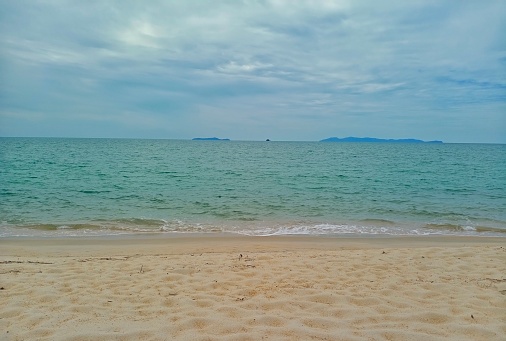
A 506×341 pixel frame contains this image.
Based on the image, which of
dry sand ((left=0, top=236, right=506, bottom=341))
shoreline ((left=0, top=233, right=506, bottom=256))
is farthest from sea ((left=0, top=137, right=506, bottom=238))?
dry sand ((left=0, top=236, right=506, bottom=341))

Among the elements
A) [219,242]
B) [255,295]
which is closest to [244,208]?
[219,242]

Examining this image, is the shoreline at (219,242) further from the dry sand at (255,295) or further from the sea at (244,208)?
the dry sand at (255,295)

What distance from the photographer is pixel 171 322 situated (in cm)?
444

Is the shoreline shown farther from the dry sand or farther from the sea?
the dry sand

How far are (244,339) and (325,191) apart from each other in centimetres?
1868

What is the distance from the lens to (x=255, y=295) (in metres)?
5.39

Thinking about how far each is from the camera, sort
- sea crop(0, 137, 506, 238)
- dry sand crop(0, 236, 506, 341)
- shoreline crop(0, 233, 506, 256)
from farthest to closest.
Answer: sea crop(0, 137, 506, 238) < shoreline crop(0, 233, 506, 256) < dry sand crop(0, 236, 506, 341)

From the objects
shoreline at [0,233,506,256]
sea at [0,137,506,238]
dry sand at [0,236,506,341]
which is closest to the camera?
dry sand at [0,236,506,341]

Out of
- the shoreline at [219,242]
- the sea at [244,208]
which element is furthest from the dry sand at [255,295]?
the sea at [244,208]

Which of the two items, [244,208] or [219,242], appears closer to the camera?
[219,242]

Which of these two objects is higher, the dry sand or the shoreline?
the dry sand

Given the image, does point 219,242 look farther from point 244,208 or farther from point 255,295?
point 244,208

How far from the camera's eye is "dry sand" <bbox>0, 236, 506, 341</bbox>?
4242mm

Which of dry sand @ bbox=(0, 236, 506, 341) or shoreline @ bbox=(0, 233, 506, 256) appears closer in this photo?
dry sand @ bbox=(0, 236, 506, 341)
